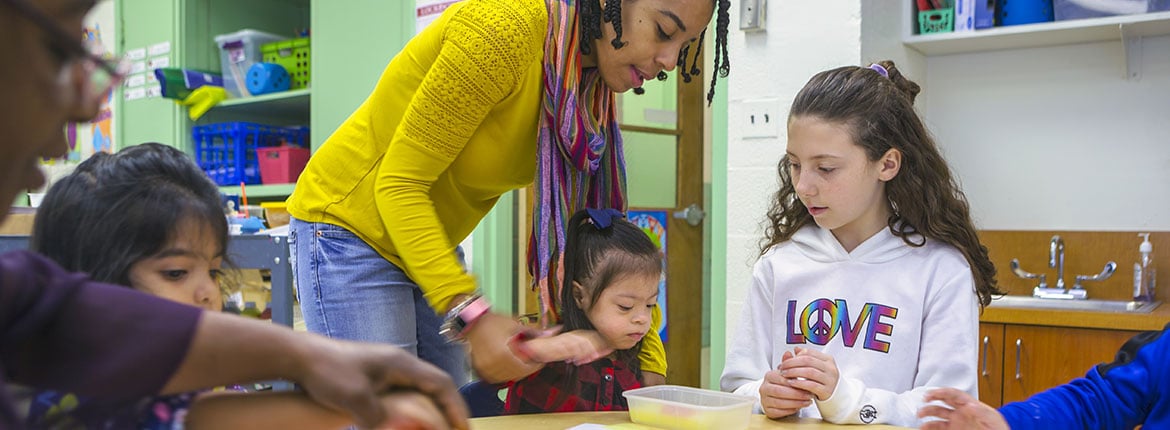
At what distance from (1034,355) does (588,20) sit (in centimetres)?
153

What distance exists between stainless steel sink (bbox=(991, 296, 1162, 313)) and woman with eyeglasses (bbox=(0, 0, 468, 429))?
2152 mm

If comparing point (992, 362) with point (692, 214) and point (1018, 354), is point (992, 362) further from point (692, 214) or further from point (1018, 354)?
point (692, 214)

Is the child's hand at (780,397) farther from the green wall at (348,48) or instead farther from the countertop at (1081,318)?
the green wall at (348,48)

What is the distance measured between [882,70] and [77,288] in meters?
1.47

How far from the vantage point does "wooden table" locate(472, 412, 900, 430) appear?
1099 millimetres

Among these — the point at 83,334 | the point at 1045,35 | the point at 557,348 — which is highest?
the point at 1045,35

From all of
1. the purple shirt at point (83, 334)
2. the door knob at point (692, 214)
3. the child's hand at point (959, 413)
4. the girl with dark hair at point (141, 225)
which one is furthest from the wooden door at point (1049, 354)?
the purple shirt at point (83, 334)

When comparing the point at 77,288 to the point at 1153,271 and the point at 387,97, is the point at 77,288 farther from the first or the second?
the point at 1153,271

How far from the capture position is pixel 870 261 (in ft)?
5.20

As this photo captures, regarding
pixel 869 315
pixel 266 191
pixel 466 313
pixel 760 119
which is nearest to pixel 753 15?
pixel 760 119

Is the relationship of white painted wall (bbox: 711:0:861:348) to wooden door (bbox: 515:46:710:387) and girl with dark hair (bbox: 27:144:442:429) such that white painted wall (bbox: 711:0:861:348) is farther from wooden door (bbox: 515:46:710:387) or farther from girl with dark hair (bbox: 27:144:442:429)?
girl with dark hair (bbox: 27:144:442:429)

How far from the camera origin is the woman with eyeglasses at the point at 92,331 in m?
0.32

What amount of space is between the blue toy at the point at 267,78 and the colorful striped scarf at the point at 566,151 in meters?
2.51

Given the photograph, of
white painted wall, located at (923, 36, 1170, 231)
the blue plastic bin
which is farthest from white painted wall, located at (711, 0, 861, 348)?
the blue plastic bin
